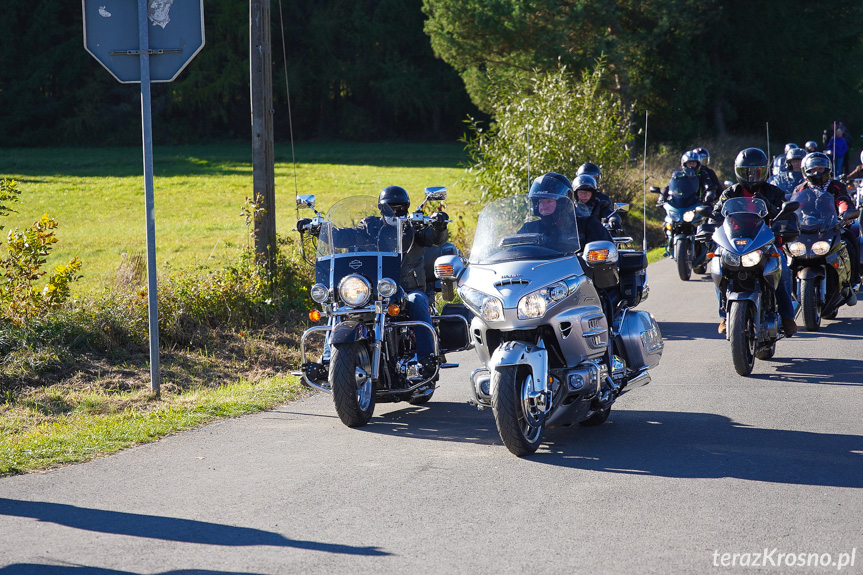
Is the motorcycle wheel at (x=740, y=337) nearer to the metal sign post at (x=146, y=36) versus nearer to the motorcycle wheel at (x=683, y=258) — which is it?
the metal sign post at (x=146, y=36)

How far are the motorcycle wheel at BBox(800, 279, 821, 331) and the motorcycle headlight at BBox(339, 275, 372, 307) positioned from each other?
5.63m

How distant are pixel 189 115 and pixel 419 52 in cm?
1458

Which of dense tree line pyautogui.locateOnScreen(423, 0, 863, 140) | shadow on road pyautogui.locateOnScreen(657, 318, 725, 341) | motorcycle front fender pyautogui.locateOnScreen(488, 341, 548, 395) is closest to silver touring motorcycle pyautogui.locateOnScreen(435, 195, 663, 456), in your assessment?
motorcycle front fender pyautogui.locateOnScreen(488, 341, 548, 395)

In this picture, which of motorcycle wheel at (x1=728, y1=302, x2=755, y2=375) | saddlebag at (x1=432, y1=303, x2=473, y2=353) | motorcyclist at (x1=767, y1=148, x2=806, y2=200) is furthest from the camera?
motorcyclist at (x1=767, y1=148, x2=806, y2=200)

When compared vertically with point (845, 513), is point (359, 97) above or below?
above

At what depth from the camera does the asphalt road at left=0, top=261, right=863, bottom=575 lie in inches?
172

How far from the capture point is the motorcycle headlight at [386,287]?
6902 mm

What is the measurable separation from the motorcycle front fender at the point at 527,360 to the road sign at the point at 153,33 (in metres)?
3.79

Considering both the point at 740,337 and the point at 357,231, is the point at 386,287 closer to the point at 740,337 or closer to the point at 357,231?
the point at 357,231

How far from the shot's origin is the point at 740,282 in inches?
338

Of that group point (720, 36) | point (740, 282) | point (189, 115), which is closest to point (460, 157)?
point (720, 36)

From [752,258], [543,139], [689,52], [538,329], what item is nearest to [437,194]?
[538,329]

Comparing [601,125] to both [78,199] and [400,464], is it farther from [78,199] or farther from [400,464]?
[78,199]

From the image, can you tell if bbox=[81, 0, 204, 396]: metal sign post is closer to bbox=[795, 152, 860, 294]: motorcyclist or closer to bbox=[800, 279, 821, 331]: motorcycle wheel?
bbox=[800, 279, 821, 331]: motorcycle wheel
